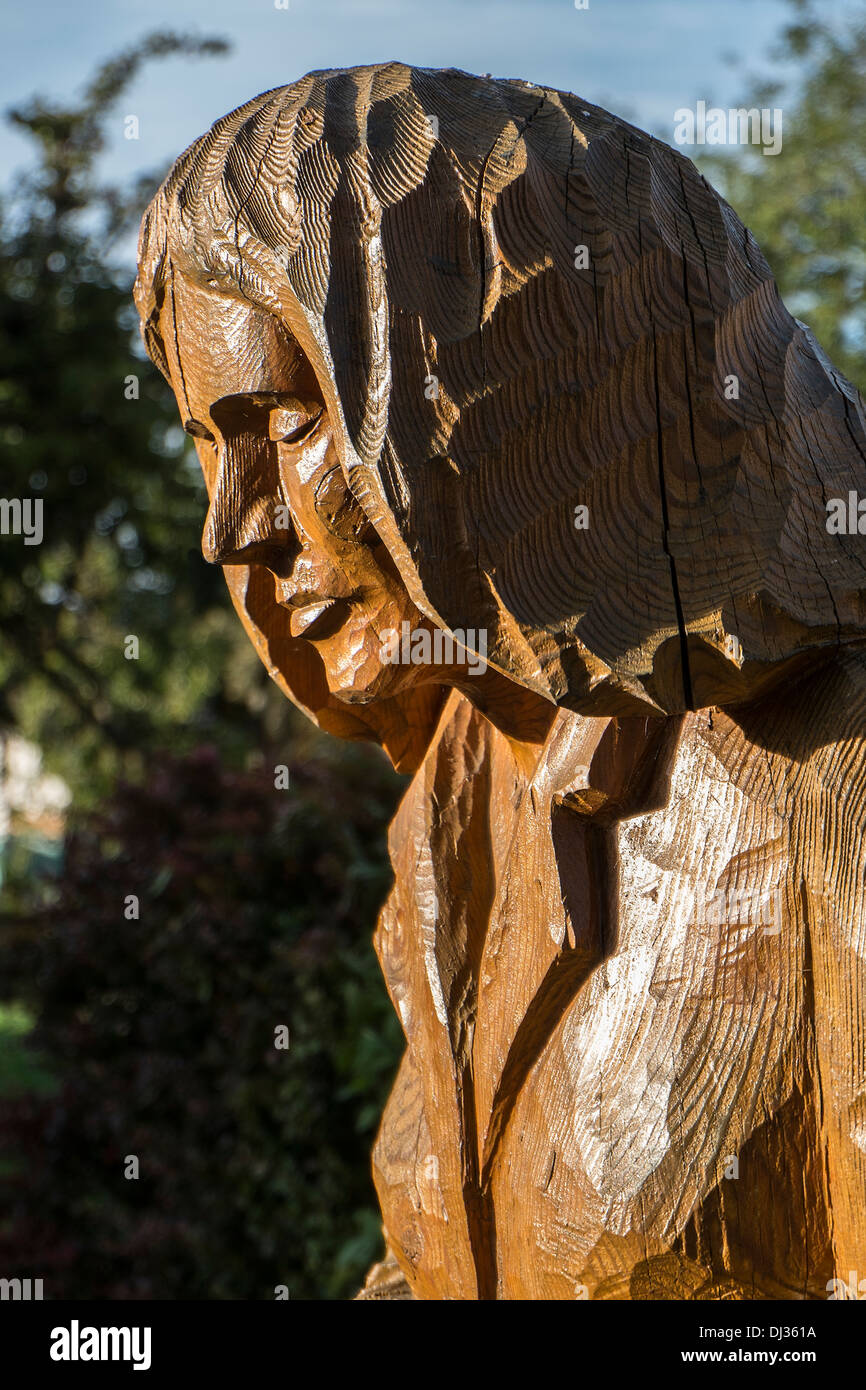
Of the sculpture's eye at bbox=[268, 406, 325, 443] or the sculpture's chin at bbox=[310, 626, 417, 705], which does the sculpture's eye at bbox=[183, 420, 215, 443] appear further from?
the sculpture's chin at bbox=[310, 626, 417, 705]

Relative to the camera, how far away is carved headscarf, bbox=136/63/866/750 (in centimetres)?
120

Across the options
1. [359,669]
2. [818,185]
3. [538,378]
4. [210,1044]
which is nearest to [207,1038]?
[210,1044]

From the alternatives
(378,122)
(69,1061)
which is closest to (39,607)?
(69,1061)

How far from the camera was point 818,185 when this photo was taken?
376 inches

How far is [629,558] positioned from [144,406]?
24.4 feet

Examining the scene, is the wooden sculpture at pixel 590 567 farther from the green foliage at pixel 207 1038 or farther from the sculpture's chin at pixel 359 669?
the green foliage at pixel 207 1038

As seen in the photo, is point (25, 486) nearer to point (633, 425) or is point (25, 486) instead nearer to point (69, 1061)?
point (69, 1061)

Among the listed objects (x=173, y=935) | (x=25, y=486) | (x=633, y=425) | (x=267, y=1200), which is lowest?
(x=267, y=1200)

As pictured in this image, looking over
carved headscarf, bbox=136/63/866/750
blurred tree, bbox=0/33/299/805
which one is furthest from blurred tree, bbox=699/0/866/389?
carved headscarf, bbox=136/63/866/750

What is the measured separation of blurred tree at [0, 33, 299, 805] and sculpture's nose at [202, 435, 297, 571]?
18.8ft

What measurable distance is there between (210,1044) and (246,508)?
351 cm

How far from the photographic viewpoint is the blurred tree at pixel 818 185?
28.5 feet

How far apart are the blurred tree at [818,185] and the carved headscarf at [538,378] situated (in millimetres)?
7769
